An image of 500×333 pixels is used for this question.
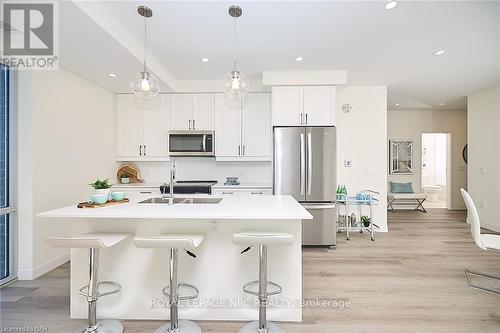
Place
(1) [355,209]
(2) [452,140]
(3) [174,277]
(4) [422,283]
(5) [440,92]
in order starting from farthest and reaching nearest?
(2) [452,140] → (5) [440,92] → (1) [355,209] → (4) [422,283] → (3) [174,277]

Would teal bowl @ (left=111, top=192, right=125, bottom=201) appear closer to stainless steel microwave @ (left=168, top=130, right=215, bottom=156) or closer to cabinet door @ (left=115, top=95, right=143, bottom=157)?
stainless steel microwave @ (left=168, top=130, right=215, bottom=156)

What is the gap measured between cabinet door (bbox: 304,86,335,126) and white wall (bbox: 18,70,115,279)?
3252mm

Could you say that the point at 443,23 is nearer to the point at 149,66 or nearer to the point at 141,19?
the point at 141,19

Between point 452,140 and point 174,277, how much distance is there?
806 centimetres

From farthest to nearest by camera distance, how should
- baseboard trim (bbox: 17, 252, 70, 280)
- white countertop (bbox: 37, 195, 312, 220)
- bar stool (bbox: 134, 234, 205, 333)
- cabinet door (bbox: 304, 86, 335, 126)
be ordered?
cabinet door (bbox: 304, 86, 335, 126) < baseboard trim (bbox: 17, 252, 70, 280) < white countertop (bbox: 37, 195, 312, 220) < bar stool (bbox: 134, 234, 205, 333)

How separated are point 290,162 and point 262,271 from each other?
2.22m

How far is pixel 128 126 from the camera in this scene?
4.55 meters

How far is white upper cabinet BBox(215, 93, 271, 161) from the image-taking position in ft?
14.7

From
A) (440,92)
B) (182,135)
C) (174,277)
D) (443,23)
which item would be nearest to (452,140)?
(440,92)

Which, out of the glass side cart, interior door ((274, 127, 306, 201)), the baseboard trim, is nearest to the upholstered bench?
the glass side cart

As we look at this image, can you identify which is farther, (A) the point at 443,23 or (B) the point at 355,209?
(B) the point at 355,209

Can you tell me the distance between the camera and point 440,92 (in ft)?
17.2

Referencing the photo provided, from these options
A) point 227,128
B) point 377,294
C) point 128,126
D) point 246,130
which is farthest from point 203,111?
point 377,294

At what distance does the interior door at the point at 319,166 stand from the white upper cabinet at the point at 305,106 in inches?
9.7
